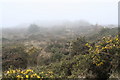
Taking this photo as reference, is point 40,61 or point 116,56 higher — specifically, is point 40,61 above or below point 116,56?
below

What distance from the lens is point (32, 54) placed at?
9266 millimetres

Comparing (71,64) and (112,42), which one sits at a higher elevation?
(112,42)

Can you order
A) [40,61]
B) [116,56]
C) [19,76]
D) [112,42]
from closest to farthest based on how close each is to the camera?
[19,76] < [116,56] < [112,42] < [40,61]

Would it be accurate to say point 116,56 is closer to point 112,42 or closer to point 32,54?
point 112,42

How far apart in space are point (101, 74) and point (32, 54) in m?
5.36

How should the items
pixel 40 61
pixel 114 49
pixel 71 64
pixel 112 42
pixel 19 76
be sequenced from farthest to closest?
pixel 40 61 < pixel 71 64 < pixel 112 42 < pixel 114 49 < pixel 19 76

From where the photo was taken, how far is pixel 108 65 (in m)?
4.95

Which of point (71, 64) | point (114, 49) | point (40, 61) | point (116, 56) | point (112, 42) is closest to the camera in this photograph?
point (116, 56)

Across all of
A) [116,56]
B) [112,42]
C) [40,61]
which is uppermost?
[112,42]

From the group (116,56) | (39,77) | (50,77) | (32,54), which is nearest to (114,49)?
(116,56)

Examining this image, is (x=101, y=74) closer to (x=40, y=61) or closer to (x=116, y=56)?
(x=116, y=56)

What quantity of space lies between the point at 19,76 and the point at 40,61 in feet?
15.8

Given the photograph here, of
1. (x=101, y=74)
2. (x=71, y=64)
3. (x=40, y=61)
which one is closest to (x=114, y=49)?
(x=101, y=74)

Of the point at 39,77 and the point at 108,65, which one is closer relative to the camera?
the point at 39,77
